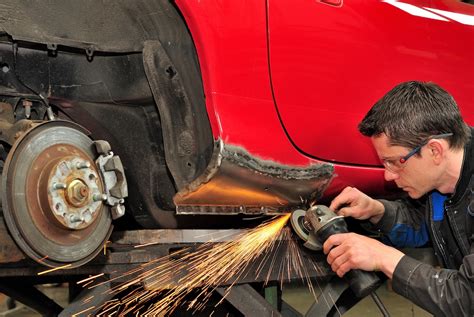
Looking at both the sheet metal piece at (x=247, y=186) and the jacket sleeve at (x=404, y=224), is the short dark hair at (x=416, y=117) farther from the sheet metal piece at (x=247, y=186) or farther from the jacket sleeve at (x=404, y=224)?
the jacket sleeve at (x=404, y=224)

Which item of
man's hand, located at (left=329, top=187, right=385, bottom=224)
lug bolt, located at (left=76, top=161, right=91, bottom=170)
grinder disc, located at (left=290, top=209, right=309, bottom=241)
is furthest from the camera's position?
man's hand, located at (left=329, top=187, right=385, bottom=224)

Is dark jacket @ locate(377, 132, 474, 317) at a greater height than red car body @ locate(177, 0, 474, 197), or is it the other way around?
red car body @ locate(177, 0, 474, 197)

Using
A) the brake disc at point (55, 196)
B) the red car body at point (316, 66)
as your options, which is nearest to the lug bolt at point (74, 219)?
the brake disc at point (55, 196)

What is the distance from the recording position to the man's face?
2.38m

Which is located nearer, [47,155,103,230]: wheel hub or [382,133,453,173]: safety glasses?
Result: [47,155,103,230]: wheel hub

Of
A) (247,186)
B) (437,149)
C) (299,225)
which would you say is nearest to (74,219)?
(247,186)

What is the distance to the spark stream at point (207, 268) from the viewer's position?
88.9 inches

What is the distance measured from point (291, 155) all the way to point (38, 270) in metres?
1.06

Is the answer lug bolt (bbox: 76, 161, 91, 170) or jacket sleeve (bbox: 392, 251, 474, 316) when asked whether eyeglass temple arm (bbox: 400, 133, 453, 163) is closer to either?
jacket sleeve (bbox: 392, 251, 474, 316)

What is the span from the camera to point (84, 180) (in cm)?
196

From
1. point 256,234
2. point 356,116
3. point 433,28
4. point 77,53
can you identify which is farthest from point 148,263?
point 433,28

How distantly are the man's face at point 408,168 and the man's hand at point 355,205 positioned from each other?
198mm

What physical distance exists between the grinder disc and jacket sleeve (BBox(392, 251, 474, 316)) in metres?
0.39

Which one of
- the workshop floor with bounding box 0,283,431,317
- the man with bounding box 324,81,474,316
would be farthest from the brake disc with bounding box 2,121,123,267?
the workshop floor with bounding box 0,283,431,317
